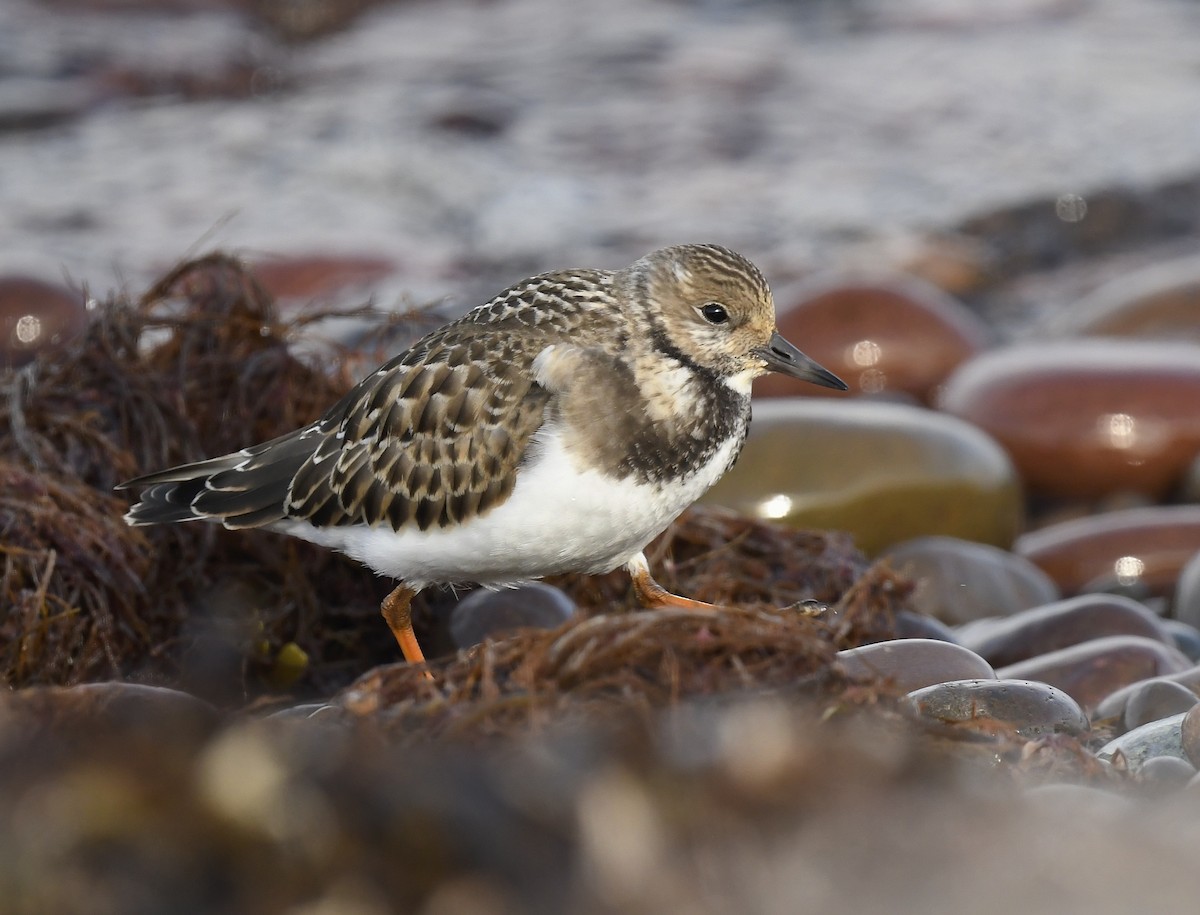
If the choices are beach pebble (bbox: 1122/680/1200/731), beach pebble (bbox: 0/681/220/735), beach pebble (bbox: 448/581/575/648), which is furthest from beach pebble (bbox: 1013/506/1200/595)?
beach pebble (bbox: 0/681/220/735)

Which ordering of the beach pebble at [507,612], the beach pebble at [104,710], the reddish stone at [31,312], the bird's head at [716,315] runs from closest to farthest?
1. the beach pebble at [104,710]
2. the bird's head at [716,315]
3. the beach pebble at [507,612]
4. the reddish stone at [31,312]

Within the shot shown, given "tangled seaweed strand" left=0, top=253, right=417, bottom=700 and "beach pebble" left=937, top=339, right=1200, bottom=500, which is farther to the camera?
"beach pebble" left=937, top=339, right=1200, bottom=500

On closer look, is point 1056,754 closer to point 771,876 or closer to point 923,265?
point 771,876

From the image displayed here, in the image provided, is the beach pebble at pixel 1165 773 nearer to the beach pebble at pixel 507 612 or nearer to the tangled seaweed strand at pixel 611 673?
the tangled seaweed strand at pixel 611 673

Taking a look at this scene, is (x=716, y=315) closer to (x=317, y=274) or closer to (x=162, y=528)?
(x=162, y=528)

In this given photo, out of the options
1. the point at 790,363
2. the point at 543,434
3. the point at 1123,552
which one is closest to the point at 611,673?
the point at 543,434

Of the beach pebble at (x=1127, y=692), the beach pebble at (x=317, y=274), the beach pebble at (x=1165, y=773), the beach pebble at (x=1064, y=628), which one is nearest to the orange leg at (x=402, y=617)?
the beach pebble at (x=1064, y=628)

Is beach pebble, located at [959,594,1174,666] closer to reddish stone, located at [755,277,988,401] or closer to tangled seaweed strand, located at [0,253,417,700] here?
tangled seaweed strand, located at [0,253,417,700]

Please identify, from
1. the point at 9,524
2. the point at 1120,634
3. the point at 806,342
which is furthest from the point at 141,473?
the point at 806,342
